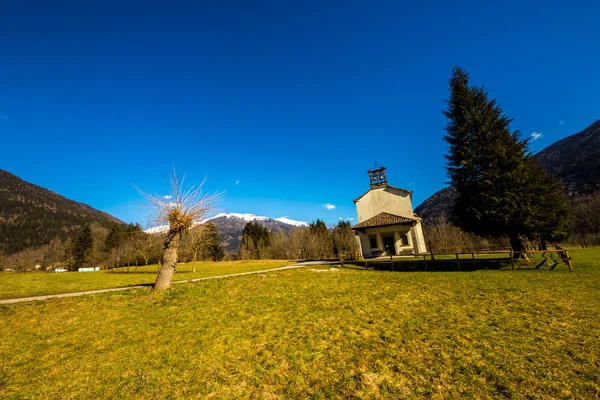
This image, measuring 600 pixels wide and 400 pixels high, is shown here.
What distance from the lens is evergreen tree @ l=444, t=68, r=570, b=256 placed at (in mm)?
16312

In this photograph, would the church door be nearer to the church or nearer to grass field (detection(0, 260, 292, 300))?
the church

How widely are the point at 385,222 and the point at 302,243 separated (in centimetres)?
4647

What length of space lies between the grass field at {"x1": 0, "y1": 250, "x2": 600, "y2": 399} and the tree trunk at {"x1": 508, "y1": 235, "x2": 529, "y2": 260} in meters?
6.98

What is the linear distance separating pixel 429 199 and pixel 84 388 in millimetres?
156623

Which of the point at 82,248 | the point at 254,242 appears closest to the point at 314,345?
the point at 254,242

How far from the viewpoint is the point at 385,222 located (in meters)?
29.8

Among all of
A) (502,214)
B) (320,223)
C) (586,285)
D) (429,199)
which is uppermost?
(429,199)

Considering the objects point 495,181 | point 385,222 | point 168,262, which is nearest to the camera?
point 168,262

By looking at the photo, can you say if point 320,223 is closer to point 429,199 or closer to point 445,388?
point 445,388

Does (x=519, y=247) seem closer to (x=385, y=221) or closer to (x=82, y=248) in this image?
(x=385, y=221)

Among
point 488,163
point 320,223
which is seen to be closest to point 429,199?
point 320,223

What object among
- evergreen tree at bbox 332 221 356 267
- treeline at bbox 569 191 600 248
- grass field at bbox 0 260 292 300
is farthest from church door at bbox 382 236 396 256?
treeline at bbox 569 191 600 248

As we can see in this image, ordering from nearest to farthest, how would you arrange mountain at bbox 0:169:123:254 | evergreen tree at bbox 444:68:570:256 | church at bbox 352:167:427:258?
evergreen tree at bbox 444:68:570:256 < church at bbox 352:167:427:258 < mountain at bbox 0:169:123:254

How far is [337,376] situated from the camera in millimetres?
4766
